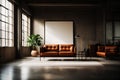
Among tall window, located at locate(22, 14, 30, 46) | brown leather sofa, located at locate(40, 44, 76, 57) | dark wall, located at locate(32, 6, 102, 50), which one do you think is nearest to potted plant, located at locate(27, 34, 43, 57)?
tall window, located at locate(22, 14, 30, 46)

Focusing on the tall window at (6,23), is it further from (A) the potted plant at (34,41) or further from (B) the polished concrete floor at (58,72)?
(A) the potted plant at (34,41)

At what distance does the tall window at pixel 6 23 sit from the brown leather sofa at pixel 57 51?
1.91 metres

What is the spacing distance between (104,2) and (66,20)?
3.46 m

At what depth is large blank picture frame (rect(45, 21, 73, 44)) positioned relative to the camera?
16938mm

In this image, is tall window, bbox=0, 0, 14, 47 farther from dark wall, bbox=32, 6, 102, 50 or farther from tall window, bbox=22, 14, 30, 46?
dark wall, bbox=32, 6, 102, 50

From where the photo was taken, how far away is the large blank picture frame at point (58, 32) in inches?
667

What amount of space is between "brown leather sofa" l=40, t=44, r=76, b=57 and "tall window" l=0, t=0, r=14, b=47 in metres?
1.91

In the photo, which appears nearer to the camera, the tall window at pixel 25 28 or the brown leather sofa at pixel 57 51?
the brown leather sofa at pixel 57 51

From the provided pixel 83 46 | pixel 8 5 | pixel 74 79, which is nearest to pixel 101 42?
pixel 83 46

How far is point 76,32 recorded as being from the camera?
17.2 metres

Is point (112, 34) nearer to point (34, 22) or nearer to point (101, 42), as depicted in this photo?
point (101, 42)

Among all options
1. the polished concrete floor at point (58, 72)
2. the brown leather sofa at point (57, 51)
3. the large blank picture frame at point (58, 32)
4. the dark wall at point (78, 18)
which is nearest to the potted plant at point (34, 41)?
the large blank picture frame at point (58, 32)

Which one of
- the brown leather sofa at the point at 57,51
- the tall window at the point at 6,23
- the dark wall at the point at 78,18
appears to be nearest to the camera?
the tall window at the point at 6,23

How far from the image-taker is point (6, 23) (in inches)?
442
